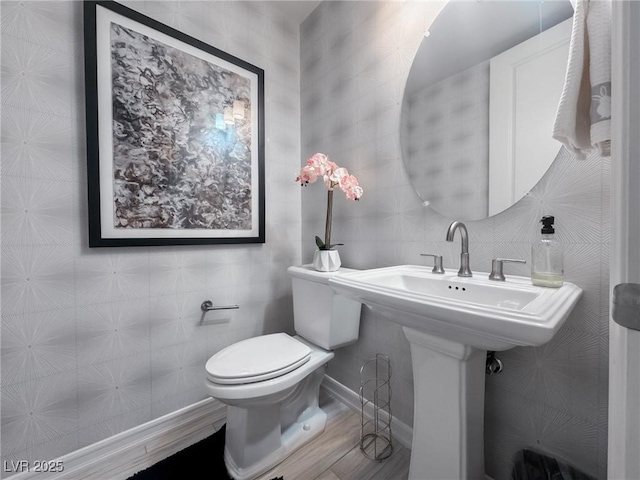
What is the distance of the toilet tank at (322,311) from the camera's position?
4.29 feet

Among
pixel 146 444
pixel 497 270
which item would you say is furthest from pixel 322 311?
pixel 146 444

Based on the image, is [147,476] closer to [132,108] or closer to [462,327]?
[462,327]

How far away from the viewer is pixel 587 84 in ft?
2.02

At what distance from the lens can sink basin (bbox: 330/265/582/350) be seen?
0.52m

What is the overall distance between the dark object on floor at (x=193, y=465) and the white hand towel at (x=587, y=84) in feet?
5.27

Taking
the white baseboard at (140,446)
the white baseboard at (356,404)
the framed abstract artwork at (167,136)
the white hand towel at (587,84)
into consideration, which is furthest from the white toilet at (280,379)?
the white hand towel at (587,84)

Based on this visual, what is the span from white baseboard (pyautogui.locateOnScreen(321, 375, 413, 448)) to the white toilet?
0.20m

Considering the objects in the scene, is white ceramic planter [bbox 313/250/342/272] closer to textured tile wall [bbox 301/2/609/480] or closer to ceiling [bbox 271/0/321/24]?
textured tile wall [bbox 301/2/609/480]

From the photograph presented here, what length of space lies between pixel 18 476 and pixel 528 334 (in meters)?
1.76

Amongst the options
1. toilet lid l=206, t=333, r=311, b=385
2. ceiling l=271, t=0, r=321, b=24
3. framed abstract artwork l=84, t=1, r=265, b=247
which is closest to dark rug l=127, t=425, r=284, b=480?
toilet lid l=206, t=333, r=311, b=385

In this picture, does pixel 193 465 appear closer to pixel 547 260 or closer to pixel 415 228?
pixel 415 228

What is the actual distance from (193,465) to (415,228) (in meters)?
1.42

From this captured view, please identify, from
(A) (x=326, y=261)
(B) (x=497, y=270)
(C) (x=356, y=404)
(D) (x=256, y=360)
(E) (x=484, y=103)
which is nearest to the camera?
(B) (x=497, y=270)

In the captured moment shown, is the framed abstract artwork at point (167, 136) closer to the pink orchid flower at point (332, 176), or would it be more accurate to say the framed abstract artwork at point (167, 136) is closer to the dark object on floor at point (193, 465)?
the pink orchid flower at point (332, 176)
